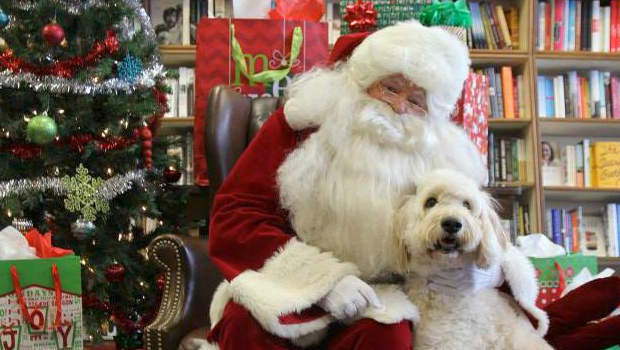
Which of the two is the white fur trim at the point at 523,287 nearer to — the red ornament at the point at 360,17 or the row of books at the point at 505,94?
the red ornament at the point at 360,17

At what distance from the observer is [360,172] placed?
1728mm

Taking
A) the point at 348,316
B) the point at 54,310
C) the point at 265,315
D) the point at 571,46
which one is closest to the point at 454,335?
the point at 348,316

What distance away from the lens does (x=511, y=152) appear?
3924 millimetres

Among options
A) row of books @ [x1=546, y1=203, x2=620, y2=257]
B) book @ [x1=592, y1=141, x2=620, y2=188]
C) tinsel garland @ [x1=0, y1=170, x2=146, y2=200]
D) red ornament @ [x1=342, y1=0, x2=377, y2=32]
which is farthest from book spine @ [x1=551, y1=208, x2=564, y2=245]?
tinsel garland @ [x1=0, y1=170, x2=146, y2=200]

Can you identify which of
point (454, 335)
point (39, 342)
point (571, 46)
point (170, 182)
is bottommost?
point (39, 342)

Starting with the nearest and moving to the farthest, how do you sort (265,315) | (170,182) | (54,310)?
(265,315) < (54,310) < (170,182)

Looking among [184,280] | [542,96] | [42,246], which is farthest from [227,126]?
[542,96]

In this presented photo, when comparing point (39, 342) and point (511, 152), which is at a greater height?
point (511, 152)

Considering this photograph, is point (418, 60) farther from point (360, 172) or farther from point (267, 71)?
point (267, 71)

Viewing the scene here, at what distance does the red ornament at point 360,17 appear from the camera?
9.16 feet

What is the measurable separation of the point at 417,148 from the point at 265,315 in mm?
601

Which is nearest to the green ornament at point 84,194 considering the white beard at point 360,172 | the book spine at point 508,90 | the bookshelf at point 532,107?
the bookshelf at point 532,107

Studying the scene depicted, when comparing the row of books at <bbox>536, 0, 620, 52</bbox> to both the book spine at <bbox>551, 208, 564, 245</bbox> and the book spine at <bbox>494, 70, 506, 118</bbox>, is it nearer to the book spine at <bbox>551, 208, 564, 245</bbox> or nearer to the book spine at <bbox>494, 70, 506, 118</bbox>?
the book spine at <bbox>494, 70, 506, 118</bbox>

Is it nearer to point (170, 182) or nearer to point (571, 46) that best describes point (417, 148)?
point (170, 182)
